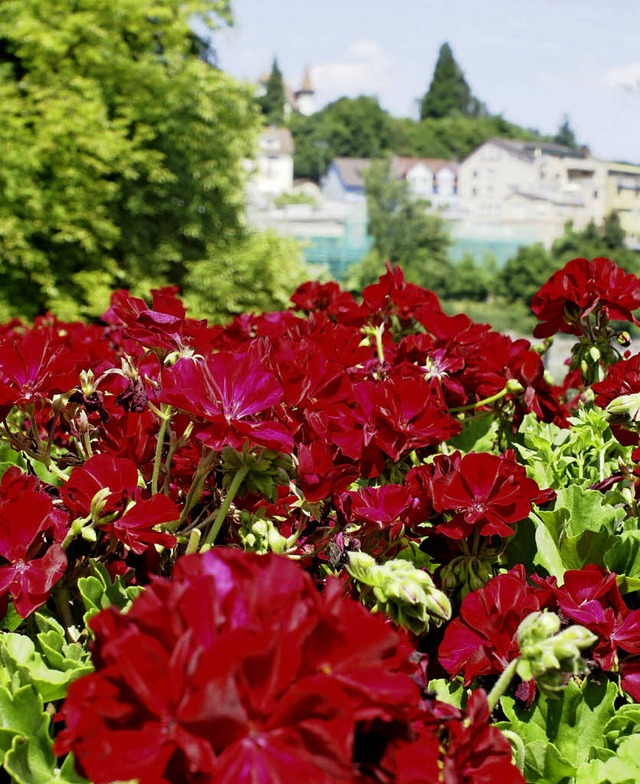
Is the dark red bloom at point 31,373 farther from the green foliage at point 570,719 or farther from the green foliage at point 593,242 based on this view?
the green foliage at point 593,242

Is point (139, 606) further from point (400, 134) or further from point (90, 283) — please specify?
point (400, 134)

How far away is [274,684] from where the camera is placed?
510 millimetres

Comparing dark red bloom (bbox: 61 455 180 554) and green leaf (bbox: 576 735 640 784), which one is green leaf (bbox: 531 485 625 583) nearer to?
green leaf (bbox: 576 735 640 784)

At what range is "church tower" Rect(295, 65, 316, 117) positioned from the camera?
94.0 metres

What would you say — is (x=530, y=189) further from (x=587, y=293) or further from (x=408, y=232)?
(x=587, y=293)

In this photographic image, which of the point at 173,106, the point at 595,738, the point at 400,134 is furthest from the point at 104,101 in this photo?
the point at 400,134

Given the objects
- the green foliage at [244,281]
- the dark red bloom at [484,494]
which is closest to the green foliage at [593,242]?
the green foliage at [244,281]

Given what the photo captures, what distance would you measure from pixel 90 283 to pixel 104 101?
239cm

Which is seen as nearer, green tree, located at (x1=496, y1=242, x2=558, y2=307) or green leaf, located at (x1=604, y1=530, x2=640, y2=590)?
green leaf, located at (x1=604, y1=530, x2=640, y2=590)

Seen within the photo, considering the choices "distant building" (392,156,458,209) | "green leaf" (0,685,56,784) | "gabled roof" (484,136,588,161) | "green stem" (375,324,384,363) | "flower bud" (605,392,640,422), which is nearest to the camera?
"green leaf" (0,685,56,784)

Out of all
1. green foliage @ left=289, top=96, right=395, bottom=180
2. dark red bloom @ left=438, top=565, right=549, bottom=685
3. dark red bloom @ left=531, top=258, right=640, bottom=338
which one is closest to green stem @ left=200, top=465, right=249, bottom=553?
dark red bloom @ left=438, top=565, right=549, bottom=685

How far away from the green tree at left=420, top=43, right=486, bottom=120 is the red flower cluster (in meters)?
89.9

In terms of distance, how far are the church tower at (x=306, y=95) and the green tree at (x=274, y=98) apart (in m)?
6.23

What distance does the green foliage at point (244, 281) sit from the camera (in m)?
11.1
